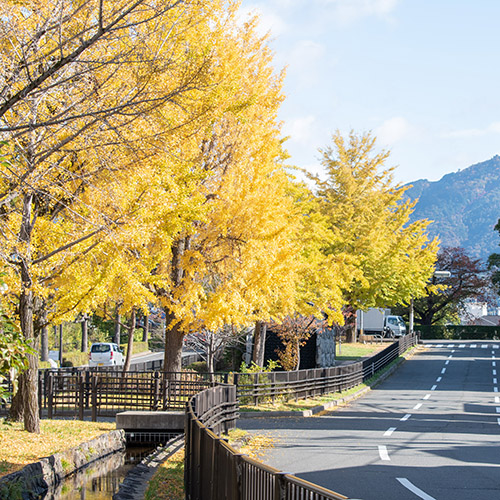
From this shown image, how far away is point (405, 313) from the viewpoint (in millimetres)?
79562

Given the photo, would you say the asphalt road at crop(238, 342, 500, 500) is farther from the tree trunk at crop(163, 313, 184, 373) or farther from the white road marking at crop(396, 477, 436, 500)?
the tree trunk at crop(163, 313, 184, 373)

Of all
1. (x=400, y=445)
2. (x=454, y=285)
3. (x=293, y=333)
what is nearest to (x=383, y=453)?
(x=400, y=445)

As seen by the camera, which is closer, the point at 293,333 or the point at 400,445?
the point at 400,445

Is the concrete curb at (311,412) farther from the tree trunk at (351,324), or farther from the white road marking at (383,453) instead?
the tree trunk at (351,324)

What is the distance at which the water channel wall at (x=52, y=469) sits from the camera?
1034 cm

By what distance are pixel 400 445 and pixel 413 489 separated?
466 cm

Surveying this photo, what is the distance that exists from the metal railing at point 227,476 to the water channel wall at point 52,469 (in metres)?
2.82

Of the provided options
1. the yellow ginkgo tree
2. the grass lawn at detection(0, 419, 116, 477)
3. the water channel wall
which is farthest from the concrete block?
the yellow ginkgo tree

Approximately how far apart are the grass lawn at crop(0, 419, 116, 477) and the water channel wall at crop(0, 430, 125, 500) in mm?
291

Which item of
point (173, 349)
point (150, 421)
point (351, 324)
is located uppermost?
point (351, 324)

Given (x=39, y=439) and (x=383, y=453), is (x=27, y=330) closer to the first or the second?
(x=39, y=439)

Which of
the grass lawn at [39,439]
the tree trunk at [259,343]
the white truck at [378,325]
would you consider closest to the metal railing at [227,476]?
the grass lawn at [39,439]

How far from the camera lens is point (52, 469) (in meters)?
12.1

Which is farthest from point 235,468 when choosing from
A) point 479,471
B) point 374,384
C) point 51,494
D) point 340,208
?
point 340,208
